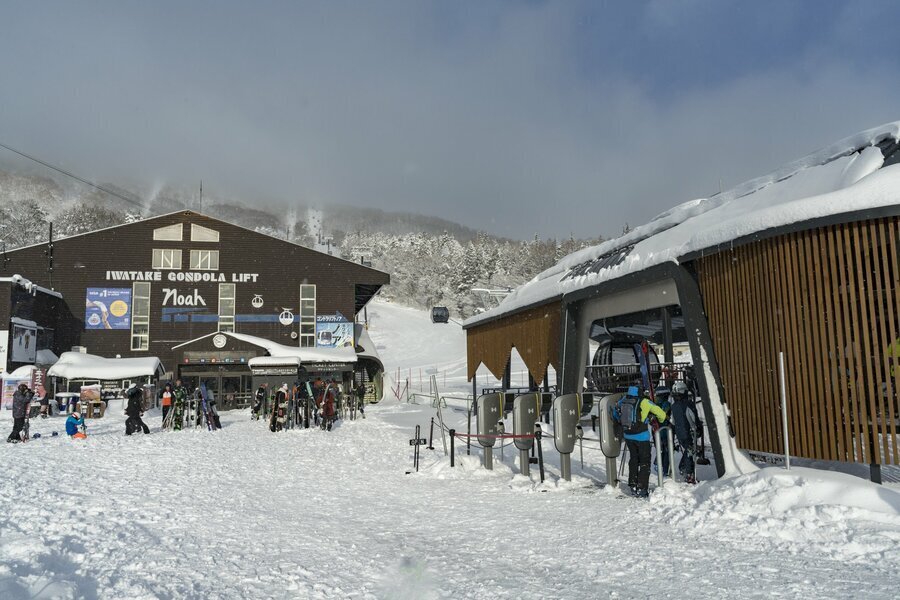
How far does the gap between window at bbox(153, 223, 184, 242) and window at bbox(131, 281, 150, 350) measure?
2.63 meters

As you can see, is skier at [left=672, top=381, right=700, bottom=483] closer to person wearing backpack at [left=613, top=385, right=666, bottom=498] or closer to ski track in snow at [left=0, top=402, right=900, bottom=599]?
person wearing backpack at [left=613, top=385, right=666, bottom=498]

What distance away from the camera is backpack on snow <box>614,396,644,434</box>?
8500 millimetres

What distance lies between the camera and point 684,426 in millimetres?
9906

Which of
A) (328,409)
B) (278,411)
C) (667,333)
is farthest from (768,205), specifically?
(278,411)

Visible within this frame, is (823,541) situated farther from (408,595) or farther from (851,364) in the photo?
(408,595)

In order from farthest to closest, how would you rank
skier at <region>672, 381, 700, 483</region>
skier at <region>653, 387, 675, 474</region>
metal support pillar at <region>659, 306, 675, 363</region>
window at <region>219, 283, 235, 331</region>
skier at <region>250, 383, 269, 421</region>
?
1. window at <region>219, 283, 235, 331</region>
2. skier at <region>250, 383, 269, 421</region>
3. metal support pillar at <region>659, 306, 675, 363</region>
4. skier at <region>672, 381, 700, 483</region>
5. skier at <region>653, 387, 675, 474</region>

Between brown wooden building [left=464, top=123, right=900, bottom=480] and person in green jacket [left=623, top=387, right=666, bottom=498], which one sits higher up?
brown wooden building [left=464, top=123, right=900, bottom=480]

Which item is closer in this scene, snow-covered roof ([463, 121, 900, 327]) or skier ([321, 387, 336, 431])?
snow-covered roof ([463, 121, 900, 327])

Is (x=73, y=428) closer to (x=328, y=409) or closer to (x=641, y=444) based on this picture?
(x=328, y=409)

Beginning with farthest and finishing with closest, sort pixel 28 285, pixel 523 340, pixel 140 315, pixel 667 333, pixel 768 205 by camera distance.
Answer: pixel 140 315
pixel 28 285
pixel 523 340
pixel 667 333
pixel 768 205

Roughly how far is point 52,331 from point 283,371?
539 inches

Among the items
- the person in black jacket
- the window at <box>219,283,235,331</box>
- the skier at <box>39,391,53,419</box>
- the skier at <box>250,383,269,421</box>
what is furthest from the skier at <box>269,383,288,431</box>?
the window at <box>219,283,235,331</box>

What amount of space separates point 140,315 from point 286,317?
7.63 metres

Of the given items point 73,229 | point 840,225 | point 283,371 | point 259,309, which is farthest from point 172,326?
point 73,229
